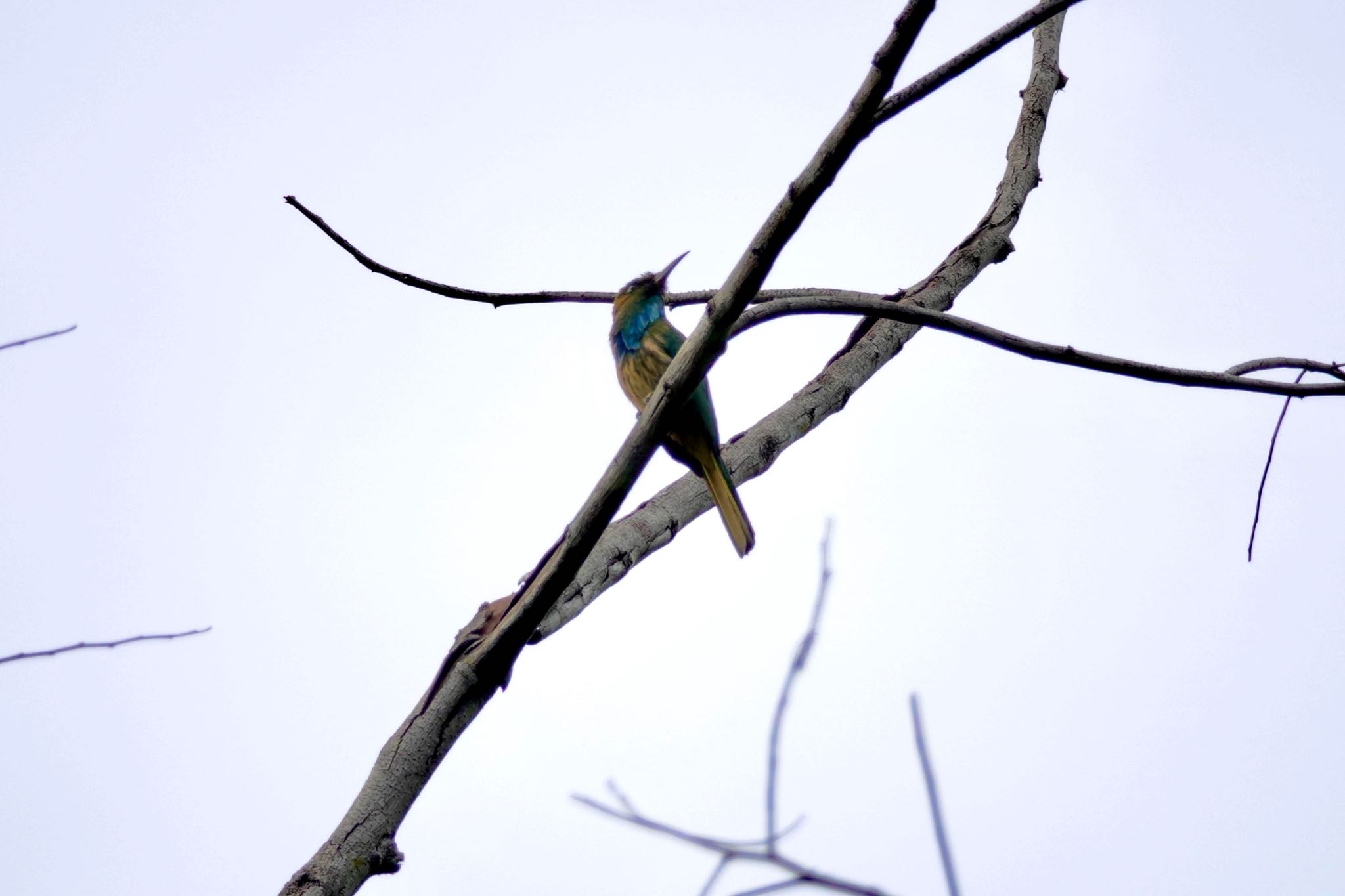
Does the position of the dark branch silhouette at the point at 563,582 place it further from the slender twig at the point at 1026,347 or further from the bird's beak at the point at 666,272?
the bird's beak at the point at 666,272

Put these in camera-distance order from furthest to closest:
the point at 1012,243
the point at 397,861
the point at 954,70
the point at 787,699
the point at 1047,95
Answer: the point at 1047,95, the point at 1012,243, the point at 397,861, the point at 954,70, the point at 787,699

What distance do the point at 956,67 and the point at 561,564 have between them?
900mm

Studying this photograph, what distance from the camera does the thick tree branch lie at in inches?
58.7

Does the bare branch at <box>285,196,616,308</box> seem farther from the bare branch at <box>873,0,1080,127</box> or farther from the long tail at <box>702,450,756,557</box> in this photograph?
the bare branch at <box>873,0,1080,127</box>

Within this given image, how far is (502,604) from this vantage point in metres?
1.95

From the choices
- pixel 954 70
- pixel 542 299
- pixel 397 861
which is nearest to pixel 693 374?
pixel 954 70

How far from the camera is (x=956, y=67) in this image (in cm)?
156

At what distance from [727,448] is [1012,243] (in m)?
1.12

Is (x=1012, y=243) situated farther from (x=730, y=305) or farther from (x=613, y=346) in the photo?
(x=730, y=305)

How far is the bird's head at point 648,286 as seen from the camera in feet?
12.7

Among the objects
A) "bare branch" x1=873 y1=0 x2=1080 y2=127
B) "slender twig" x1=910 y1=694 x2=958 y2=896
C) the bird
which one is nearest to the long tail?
the bird

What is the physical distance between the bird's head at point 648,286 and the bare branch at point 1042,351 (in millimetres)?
1915

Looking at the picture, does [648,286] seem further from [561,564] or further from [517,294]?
[561,564]

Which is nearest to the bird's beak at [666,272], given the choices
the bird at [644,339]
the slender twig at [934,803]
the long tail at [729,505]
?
the bird at [644,339]
